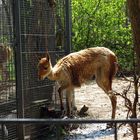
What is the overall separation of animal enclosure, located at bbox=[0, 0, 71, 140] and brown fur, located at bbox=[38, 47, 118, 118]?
31 centimetres

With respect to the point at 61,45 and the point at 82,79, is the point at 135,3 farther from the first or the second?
the point at 61,45

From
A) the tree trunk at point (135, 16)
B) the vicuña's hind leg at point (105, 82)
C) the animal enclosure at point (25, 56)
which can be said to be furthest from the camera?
the vicuña's hind leg at point (105, 82)

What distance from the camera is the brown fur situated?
337 inches

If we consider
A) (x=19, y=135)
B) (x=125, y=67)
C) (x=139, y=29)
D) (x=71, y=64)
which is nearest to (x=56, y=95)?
(x=71, y=64)

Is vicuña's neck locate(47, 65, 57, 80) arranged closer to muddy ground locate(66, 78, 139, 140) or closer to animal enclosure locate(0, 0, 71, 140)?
animal enclosure locate(0, 0, 71, 140)

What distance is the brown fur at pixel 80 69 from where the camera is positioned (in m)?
8.56

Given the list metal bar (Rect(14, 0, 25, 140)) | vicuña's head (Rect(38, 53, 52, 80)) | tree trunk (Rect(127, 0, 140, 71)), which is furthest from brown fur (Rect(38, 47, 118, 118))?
tree trunk (Rect(127, 0, 140, 71))

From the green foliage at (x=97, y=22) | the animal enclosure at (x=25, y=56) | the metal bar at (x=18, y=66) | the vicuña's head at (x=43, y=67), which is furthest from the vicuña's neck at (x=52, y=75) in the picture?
the green foliage at (x=97, y=22)

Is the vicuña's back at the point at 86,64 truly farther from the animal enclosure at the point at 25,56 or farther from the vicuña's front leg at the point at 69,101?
the animal enclosure at the point at 25,56

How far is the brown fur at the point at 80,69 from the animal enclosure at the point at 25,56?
1.02 ft

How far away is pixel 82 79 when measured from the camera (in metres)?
8.99

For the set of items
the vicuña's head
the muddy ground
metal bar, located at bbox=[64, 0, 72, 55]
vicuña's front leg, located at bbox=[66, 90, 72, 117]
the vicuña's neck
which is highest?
metal bar, located at bbox=[64, 0, 72, 55]

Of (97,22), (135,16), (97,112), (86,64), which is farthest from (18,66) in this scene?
(97,22)

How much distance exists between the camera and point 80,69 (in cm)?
888
